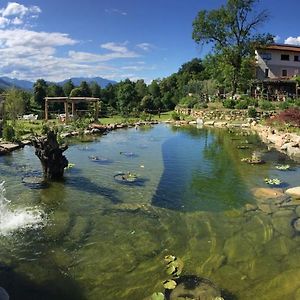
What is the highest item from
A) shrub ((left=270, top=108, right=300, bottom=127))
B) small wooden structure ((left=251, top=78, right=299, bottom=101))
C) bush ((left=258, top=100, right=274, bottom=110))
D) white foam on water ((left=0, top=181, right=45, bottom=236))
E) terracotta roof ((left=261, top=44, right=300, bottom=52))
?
terracotta roof ((left=261, top=44, right=300, bottom=52))

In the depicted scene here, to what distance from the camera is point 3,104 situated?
28906mm

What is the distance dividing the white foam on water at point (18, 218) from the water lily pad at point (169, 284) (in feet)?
12.9

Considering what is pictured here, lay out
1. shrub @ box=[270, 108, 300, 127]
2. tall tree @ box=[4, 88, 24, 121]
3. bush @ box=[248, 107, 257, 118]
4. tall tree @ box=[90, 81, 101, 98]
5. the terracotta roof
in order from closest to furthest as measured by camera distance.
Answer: shrub @ box=[270, 108, 300, 127], tall tree @ box=[4, 88, 24, 121], bush @ box=[248, 107, 257, 118], the terracotta roof, tall tree @ box=[90, 81, 101, 98]

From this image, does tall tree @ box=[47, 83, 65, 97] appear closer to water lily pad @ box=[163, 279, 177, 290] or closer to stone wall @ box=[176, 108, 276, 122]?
stone wall @ box=[176, 108, 276, 122]

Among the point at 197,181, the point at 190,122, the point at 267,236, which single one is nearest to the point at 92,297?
the point at 267,236

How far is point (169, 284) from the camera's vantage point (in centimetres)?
664

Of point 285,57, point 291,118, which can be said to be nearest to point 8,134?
point 291,118

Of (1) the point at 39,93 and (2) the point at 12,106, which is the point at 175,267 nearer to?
(2) the point at 12,106

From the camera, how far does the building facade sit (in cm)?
5184

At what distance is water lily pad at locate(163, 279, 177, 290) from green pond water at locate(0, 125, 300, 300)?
0.32 feet

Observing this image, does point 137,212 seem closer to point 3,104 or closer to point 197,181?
A: point 197,181

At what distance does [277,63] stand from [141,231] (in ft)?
161

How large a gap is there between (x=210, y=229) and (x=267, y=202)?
2977mm

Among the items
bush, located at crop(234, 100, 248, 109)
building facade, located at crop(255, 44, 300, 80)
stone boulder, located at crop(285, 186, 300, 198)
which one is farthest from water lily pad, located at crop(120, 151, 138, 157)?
building facade, located at crop(255, 44, 300, 80)
